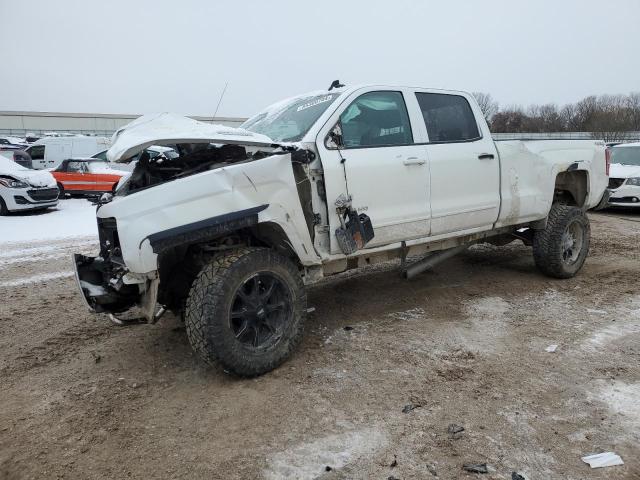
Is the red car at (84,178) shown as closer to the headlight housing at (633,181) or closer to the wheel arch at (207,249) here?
the wheel arch at (207,249)

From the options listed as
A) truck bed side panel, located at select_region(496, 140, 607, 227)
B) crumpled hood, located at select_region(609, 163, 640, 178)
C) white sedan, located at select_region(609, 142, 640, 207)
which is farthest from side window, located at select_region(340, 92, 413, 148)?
white sedan, located at select_region(609, 142, 640, 207)

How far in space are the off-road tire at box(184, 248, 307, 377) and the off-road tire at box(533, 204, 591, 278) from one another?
3372mm

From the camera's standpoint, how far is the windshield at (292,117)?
4.06 metres

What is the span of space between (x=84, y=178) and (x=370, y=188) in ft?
45.9

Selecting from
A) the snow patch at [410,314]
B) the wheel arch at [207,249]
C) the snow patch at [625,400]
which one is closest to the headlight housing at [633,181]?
the snow patch at [410,314]

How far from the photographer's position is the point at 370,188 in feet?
13.1

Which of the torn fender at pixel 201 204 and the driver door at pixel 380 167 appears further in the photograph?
the driver door at pixel 380 167

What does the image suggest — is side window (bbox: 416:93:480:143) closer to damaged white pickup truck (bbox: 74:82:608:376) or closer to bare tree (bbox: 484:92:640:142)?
→ damaged white pickup truck (bbox: 74:82:608:376)

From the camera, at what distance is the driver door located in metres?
3.82

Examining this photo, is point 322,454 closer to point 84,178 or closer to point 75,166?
point 84,178

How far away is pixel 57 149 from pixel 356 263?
69.1ft

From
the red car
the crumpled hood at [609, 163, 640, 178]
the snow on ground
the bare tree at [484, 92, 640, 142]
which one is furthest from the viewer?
the bare tree at [484, 92, 640, 142]

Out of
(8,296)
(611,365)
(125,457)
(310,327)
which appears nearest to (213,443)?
(125,457)

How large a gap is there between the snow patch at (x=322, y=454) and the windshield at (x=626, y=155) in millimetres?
12097
